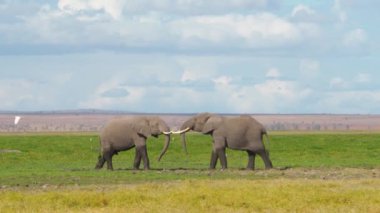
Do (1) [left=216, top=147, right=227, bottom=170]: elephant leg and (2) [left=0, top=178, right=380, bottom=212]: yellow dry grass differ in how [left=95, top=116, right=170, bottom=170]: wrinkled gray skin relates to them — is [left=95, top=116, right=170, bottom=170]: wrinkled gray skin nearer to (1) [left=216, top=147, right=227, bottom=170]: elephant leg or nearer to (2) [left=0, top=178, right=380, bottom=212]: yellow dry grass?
(1) [left=216, top=147, right=227, bottom=170]: elephant leg

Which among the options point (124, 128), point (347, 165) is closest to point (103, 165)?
point (124, 128)

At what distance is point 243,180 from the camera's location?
34438 millimetres

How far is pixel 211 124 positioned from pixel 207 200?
48.2 feet

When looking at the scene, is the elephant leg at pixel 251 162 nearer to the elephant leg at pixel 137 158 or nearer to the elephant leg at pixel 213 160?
the elephant leg at pixel 213 160

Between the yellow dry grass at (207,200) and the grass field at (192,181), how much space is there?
0.08 feet

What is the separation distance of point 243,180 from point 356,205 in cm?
819

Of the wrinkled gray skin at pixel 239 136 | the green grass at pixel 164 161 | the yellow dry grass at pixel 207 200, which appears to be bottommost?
the yellow dry grass at pixel 207 200

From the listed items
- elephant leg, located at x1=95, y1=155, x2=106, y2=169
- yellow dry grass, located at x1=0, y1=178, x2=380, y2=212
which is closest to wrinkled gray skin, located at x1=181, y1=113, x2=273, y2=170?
elephant leg, located at x1=95, y1=155, x2=106, y2=169

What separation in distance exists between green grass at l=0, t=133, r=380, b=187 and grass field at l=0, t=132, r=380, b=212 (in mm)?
35

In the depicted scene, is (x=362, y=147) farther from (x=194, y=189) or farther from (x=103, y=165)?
(x=194, y=189)

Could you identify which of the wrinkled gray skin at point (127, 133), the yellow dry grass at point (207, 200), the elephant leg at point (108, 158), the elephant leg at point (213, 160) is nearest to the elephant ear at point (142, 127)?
the wrinkled gray skin at point (127, 133)

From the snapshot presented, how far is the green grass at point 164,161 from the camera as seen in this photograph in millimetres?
36375

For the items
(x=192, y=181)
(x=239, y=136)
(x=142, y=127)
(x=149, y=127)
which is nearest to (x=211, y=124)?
(x=239, y=136)

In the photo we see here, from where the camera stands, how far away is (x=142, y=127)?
136ft
